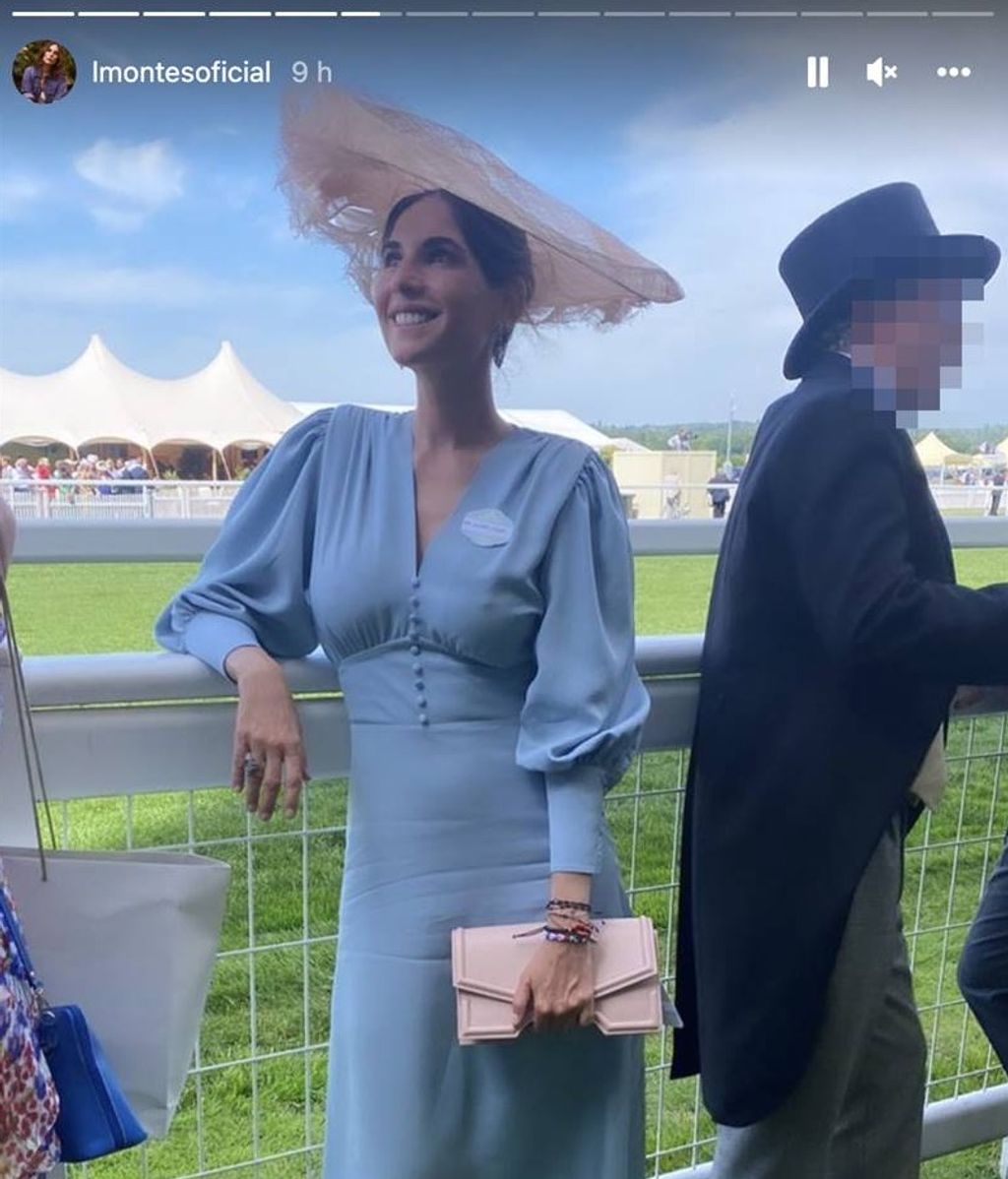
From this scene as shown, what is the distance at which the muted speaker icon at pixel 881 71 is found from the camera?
1.62 meters

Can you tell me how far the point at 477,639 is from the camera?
958mm

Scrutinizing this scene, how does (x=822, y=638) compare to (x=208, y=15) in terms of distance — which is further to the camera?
(x=208, y=15)

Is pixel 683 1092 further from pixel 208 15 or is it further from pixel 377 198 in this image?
pixel 208 15

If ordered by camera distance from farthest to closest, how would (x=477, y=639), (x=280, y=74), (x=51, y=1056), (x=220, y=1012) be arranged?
(x=280, y=74)
(x=220, y=1012)
(x=477, y=639)
(x=51, y=1056)

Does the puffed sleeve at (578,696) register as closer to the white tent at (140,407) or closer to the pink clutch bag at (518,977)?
the pink clutch bag at (518,977)

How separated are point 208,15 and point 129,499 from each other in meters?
0.71

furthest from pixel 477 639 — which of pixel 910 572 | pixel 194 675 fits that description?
pixel 910 572

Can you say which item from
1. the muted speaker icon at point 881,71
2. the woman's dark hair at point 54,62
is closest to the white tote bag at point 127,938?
the woman's dark hair at point 54,62

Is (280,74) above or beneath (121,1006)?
above

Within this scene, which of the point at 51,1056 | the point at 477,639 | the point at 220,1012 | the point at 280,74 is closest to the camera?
the point at 51,1056

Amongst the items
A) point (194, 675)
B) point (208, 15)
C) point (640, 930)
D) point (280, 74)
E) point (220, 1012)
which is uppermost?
point (208, 15)

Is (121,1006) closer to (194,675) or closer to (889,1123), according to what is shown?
(194,675)

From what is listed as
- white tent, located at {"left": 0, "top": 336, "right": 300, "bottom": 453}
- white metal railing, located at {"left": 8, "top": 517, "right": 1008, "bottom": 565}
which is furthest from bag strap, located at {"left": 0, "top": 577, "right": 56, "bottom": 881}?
white tent, located at {"left": 0, "top": 336, "right": 300, "bottom": 453}

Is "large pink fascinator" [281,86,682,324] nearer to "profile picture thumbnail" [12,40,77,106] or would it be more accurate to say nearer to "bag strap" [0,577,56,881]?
"profile picture thumbnail" [12,40,77,106]
